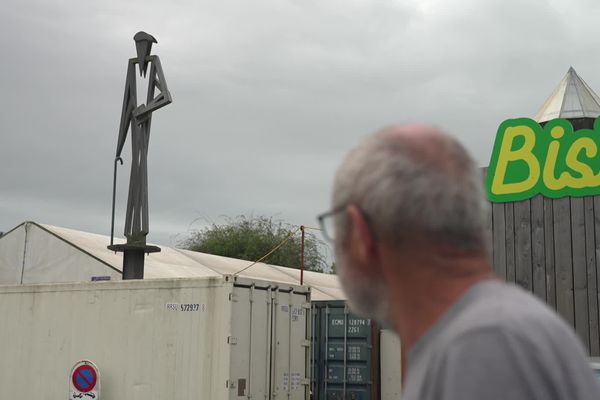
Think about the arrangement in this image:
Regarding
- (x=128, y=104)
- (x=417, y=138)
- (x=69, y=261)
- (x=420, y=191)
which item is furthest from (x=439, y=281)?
(x=69, y=261)

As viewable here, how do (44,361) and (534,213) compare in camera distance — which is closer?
(534,213)

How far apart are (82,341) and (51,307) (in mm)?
1056

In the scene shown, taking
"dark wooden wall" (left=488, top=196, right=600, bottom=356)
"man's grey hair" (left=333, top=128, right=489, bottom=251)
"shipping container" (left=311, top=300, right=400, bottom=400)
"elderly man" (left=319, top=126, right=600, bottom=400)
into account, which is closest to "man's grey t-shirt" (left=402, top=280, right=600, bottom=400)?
"elderly man" (left=319, top=126, right=600, bottom=400)

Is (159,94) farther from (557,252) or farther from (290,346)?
(557,252)

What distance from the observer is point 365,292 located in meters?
1.76

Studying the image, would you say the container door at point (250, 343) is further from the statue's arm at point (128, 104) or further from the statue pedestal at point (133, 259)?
the statue's arm at point (128, 104)

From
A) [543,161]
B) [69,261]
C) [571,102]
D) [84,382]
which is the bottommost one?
[84,382]

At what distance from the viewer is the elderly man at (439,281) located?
1379mm

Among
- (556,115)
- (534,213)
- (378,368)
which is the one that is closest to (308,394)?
(378,368)

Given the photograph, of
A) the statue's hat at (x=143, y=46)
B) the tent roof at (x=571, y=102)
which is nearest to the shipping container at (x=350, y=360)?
the tent roof at (x=571, y=102)

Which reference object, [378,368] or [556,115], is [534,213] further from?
[378,368]

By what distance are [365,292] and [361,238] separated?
14cm

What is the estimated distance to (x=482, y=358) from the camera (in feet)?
4.48

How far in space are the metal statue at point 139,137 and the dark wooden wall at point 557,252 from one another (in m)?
→ 8.01
